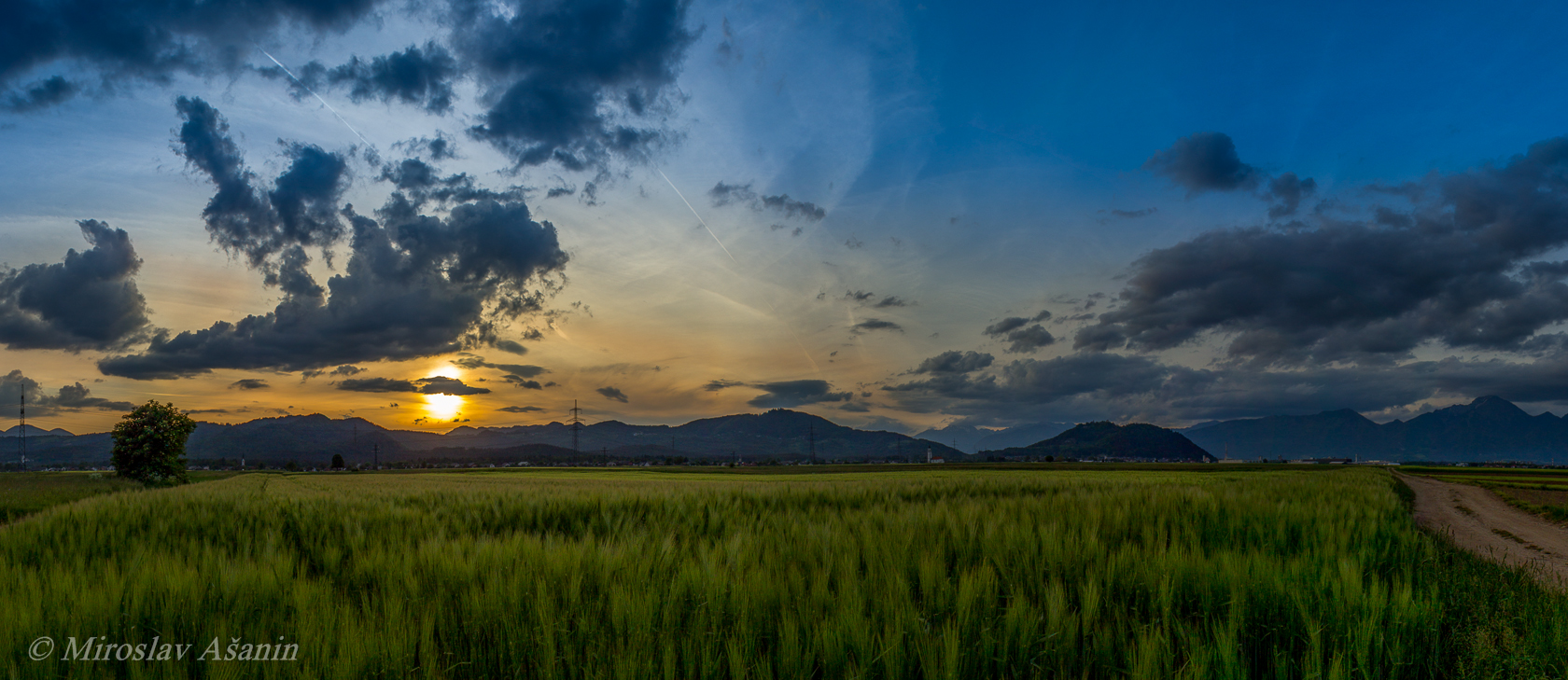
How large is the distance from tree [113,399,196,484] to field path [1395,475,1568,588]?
68003mm

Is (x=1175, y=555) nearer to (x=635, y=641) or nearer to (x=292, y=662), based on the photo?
(x=635, y=641)

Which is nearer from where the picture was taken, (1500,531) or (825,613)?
(825,613)

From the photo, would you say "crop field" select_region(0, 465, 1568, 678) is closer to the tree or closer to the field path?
the field path

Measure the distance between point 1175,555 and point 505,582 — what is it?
4.30 metres

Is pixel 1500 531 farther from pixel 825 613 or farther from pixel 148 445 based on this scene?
pixel 148 445

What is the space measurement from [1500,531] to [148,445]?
247 feet

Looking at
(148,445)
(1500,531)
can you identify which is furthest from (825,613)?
(148,445)

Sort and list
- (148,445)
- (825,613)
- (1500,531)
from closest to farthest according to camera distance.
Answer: (825,613), (1500,531), (148,445)

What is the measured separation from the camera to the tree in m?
44.5

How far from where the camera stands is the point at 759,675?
237cm

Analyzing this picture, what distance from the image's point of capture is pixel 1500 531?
20391 millimetres

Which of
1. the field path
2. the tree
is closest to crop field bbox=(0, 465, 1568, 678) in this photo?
the field path

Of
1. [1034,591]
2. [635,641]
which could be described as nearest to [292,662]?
[635,641]

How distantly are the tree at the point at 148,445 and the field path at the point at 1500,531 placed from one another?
6800 cm
